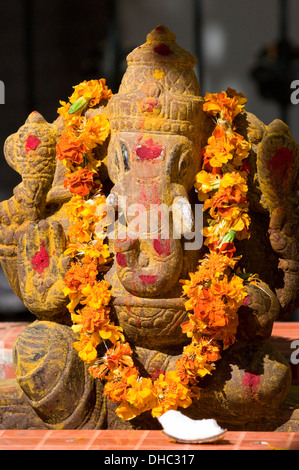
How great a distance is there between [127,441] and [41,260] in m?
0.87

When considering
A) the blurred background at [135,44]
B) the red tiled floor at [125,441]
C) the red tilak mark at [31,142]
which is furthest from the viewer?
the blurred background at [135,44]

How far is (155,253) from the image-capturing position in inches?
172

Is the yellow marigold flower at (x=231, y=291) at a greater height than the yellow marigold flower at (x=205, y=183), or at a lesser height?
lesser

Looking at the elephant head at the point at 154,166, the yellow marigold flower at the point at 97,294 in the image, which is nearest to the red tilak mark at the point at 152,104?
the elephant head at the point at 154,166

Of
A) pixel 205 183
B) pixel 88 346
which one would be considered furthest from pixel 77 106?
pixel 88 346

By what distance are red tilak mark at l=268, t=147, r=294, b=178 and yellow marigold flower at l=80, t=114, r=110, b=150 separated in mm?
680

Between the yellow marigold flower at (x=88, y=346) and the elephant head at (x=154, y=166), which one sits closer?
the elephant head at (x=154, y=166)

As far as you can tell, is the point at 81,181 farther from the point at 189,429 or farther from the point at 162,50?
the point at 189,429

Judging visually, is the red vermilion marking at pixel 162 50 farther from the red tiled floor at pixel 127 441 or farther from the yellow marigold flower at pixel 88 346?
the red tiled floor at pixel 127 441

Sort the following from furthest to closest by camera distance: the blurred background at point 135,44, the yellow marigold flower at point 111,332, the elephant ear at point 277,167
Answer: the blurred background at point 135,44 < the elephant ear at point 277,167 < the yellow marigold flower at point 111,332

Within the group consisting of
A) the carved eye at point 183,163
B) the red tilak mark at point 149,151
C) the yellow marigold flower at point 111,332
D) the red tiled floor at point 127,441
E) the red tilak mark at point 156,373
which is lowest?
the red tiled floor at point 127,441

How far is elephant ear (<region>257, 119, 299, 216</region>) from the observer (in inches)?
180

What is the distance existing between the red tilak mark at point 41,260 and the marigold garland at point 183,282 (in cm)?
12

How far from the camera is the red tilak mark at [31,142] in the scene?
467 cm
